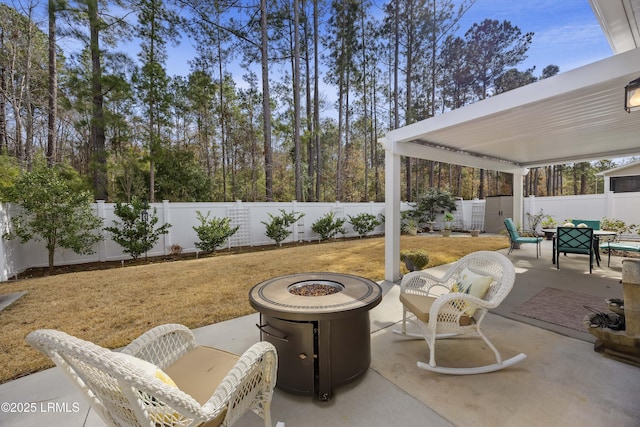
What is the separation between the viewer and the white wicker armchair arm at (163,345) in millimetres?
1466

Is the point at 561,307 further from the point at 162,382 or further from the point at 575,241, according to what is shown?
the point at 162,382

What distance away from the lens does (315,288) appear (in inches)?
89.1

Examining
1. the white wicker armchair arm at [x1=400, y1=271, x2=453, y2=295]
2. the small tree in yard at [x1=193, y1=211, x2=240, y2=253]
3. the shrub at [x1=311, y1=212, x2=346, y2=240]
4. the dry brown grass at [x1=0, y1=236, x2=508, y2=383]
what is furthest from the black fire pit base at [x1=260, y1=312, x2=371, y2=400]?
the shrub at [x1=311, y1=212, x2=346, y2=240]

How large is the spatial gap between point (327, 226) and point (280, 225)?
1832 mm

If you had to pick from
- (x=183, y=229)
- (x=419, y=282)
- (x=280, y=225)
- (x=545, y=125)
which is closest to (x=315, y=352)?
(x=419, y=282)

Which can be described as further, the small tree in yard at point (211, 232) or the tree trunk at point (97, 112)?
the tree trunk at point (97, 112)

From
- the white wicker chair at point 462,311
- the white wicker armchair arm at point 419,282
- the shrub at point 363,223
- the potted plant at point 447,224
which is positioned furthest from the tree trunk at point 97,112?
the potted plant at point 447,224

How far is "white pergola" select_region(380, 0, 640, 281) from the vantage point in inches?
101

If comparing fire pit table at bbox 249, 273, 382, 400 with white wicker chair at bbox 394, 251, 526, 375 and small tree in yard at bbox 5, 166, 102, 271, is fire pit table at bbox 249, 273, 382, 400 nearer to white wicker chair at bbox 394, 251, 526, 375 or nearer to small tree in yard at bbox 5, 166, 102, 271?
white wicker chair at bbox 394, 251, 526, 375

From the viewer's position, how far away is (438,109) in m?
15.7

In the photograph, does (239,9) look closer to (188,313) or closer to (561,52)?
(561,52)

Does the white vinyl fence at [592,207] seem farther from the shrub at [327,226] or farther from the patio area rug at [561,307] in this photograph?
the shrub at [327,226]

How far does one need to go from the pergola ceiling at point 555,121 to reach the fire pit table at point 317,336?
8.75 ft

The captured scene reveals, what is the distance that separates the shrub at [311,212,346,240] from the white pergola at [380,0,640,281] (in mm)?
4836
